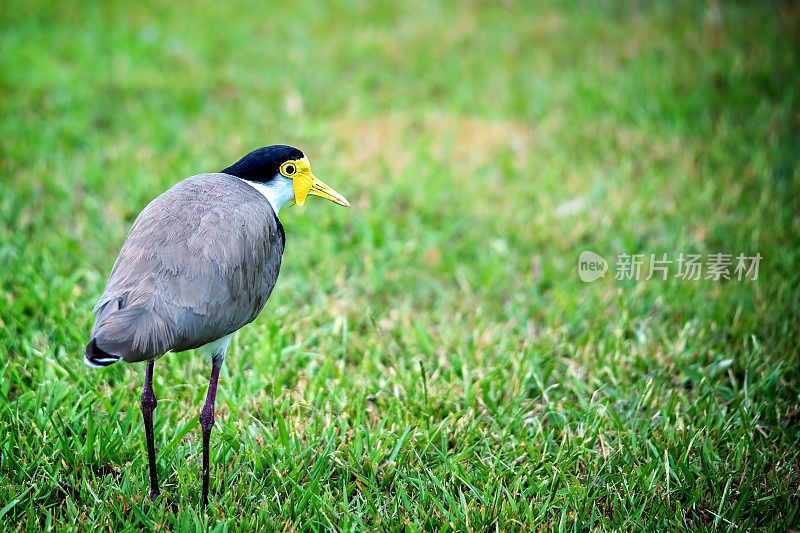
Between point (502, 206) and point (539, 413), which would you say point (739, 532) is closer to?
point (539, 413)

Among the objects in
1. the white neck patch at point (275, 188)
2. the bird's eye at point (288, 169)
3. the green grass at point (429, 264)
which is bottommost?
the green grass at point (429, 264)

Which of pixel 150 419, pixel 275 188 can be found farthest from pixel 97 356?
pixel 275 188

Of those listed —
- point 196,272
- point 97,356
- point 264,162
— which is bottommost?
point 97,356

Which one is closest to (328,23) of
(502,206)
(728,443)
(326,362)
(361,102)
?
(361,102)

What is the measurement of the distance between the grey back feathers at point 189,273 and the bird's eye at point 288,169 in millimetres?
184

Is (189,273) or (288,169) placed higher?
(288,169)

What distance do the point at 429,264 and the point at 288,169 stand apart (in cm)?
184

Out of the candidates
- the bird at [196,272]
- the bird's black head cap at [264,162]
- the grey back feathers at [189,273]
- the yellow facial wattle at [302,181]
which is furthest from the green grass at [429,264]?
the bird's black head cap at [264,162]

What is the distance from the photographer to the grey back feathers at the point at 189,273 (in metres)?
2.43

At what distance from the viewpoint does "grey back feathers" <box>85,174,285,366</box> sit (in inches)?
95.6

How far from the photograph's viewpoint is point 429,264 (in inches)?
191

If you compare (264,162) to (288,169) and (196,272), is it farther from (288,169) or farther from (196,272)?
(196,272)

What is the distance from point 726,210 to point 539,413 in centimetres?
276

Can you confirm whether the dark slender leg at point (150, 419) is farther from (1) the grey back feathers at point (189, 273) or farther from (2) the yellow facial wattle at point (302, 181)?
(2) the yellow facial wattle at point (302, 181)
